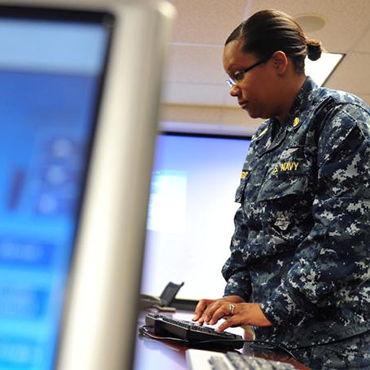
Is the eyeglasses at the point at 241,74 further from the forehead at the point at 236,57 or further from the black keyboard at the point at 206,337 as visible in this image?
the black keyboard at the point at 206,337

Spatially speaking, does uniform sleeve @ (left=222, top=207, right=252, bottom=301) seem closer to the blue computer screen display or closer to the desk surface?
the desk surface

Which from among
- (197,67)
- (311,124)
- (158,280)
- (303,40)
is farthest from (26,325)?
(158,280)

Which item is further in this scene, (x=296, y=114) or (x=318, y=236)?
(x=296, y=114)

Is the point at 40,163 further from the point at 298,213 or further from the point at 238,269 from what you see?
the point at 238,269

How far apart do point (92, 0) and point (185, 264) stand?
3.43 meters

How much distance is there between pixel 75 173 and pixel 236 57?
3.21 ft

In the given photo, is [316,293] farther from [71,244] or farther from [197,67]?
[197,67]

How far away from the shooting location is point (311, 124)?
91 cm

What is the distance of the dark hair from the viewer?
3.38ft

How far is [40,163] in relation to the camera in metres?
0.18

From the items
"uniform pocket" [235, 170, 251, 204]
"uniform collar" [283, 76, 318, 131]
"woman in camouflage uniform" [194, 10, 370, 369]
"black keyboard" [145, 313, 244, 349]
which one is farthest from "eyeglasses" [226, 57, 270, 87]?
"black keyboard" [145, 313, 244, 349]

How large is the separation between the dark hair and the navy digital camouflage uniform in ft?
0.41

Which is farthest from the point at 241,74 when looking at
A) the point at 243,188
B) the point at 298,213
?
the point at 298,213

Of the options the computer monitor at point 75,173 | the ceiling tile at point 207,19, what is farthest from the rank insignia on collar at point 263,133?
the ceiling tile at point 207,19
